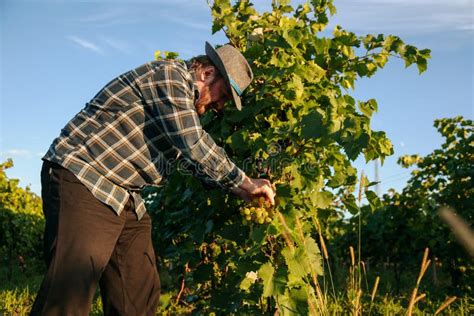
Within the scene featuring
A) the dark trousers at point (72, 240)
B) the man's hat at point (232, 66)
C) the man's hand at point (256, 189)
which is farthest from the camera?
the man's hat at point (232, 66)

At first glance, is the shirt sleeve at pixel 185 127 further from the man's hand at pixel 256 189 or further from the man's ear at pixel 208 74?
the man's ear at pixel 208 74

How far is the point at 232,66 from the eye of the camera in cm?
292

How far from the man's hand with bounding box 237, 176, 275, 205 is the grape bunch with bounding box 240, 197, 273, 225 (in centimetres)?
4

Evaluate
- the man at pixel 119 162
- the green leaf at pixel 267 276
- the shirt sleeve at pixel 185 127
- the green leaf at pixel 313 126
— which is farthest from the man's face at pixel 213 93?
the green leaf at pixel 267 276

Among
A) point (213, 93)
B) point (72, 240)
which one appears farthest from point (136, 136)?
point (72, 240)

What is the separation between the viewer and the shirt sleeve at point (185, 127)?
2641 mm

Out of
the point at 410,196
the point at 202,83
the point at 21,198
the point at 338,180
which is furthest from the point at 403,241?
the point at 21,198

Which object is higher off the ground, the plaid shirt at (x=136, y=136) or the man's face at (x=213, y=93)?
the man's face at (x=213, y=93)

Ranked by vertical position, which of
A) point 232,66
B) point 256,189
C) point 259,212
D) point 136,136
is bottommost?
point 259,212

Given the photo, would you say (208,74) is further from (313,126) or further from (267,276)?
(267,276)

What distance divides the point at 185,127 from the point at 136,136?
325 millimetres

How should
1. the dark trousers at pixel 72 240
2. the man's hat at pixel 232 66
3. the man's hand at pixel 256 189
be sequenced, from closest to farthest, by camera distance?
the dark trousers at pixel 72 240 → the man's hand at pixel 256 189 → the man's hat at pixel 232 66

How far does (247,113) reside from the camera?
11.0 ft

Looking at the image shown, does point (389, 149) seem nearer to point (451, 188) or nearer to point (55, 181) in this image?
point (55, 181)
